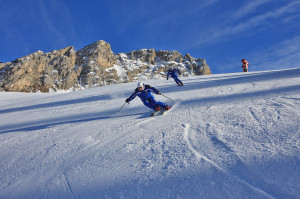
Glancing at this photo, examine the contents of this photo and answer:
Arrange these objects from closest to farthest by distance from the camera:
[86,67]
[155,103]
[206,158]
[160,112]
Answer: [206,158], [160,112], [155,103], [86,67]

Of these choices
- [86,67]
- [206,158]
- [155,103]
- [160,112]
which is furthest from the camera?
[86,67]

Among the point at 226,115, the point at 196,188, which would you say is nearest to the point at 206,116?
the point at 226,115

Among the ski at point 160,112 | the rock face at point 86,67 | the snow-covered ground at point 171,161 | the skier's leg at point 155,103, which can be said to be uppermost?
the rock face at point 86,67

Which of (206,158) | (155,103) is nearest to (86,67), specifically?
(155,103)

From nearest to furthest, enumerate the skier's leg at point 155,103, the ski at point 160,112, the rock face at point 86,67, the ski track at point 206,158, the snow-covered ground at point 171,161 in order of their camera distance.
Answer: the ski track at point 206,158 → the snow-covered ground at point 171,161 → the ski at point 160,112 → the skier's leg at point 155,103 → the rock face at point 86,67

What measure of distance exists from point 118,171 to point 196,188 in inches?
46.0

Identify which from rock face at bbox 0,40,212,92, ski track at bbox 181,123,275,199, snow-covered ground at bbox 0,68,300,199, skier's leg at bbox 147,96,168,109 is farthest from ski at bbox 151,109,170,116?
rock face at bbox 0,40,212,92

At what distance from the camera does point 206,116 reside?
14.1 feet

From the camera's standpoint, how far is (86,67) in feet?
356

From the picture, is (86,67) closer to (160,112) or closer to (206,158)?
(160,112)

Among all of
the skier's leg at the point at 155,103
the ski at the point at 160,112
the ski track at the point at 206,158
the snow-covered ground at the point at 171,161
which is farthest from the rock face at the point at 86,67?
the ski track at the point at 206,158

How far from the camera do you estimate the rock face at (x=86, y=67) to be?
82875mm

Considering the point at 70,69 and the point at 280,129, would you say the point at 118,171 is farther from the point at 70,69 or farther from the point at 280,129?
the point at 70,69

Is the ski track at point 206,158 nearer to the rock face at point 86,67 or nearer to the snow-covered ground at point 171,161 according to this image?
the snow-covered ground at point 171,161
